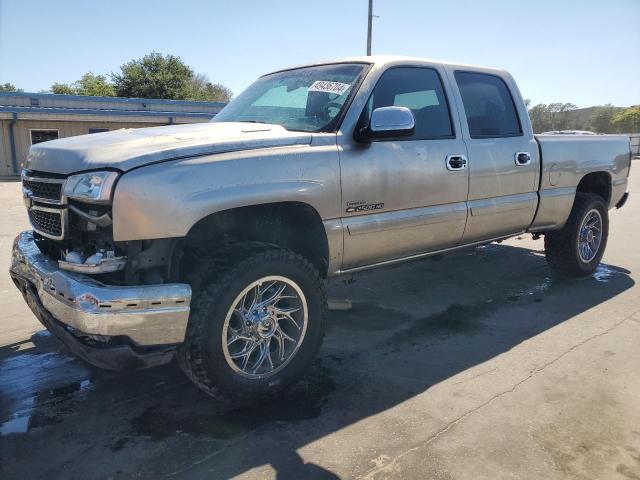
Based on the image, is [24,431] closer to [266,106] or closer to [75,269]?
[75,269]

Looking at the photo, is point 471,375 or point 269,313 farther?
point 471,375

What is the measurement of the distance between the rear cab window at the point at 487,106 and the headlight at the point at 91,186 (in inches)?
113

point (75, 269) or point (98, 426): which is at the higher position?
point (75, 269)

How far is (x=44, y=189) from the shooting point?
9.68ft

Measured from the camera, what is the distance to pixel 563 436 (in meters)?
2.71

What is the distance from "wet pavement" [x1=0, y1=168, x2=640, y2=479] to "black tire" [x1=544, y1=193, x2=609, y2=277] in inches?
33.2

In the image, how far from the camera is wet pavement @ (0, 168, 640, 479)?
247 cm

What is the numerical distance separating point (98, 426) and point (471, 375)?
7.53 feet

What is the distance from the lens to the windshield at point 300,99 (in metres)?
3.51

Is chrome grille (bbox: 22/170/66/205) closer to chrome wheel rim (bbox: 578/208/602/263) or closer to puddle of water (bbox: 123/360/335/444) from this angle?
puddle of water (bbox: 123/360/335/444)

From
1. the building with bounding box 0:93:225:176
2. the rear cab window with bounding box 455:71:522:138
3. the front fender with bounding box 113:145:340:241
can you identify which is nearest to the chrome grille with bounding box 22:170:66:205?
the front fender with bounding box 113:145:340:241

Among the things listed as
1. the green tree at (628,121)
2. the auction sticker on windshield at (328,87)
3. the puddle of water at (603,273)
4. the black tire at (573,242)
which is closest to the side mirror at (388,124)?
the auction sticker on windshield at (328,87)

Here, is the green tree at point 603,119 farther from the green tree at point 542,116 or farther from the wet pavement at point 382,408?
the wet pavement at point 382,408

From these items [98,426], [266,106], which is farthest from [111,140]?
[98,426]
